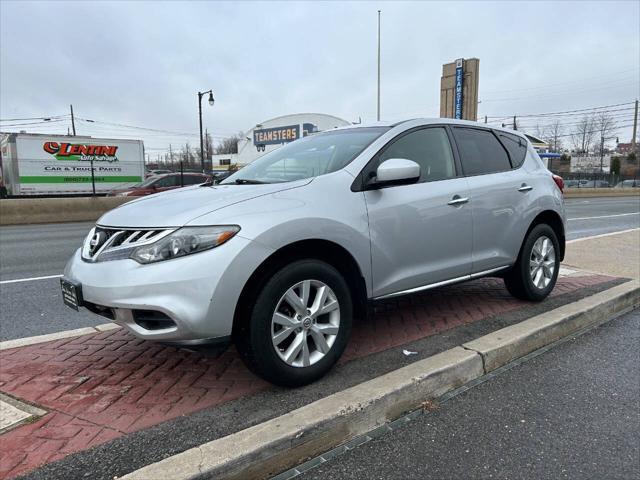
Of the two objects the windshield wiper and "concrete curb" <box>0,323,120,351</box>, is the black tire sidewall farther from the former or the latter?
"concrete curb" <box>0,323,120,351</box>

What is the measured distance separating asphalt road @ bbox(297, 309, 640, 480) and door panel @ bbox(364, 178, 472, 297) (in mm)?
879

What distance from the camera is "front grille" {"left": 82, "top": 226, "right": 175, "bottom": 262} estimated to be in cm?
275

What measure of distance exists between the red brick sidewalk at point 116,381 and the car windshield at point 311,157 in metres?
1.34

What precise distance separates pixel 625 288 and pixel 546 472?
11.7ft

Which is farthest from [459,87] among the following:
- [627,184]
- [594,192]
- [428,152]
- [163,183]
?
[627,184]

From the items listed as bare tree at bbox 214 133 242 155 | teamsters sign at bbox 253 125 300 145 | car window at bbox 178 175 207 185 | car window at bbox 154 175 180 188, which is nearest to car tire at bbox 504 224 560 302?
car window at bbox 178 175 207 185

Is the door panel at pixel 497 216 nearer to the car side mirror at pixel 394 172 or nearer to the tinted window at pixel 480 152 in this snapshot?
the tinted window at pixel 480 152

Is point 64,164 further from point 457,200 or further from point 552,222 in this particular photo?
point 457,200

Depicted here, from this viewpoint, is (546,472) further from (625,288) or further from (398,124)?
(625,288)

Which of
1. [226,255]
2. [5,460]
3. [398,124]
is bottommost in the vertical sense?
[5,460]

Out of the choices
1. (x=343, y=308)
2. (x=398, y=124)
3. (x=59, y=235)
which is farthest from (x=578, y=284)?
(x=59, y=235)

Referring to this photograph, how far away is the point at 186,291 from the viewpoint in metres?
2.62

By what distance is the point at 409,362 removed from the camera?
11.1 ft

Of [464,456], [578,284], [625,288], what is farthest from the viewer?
[578,284]
